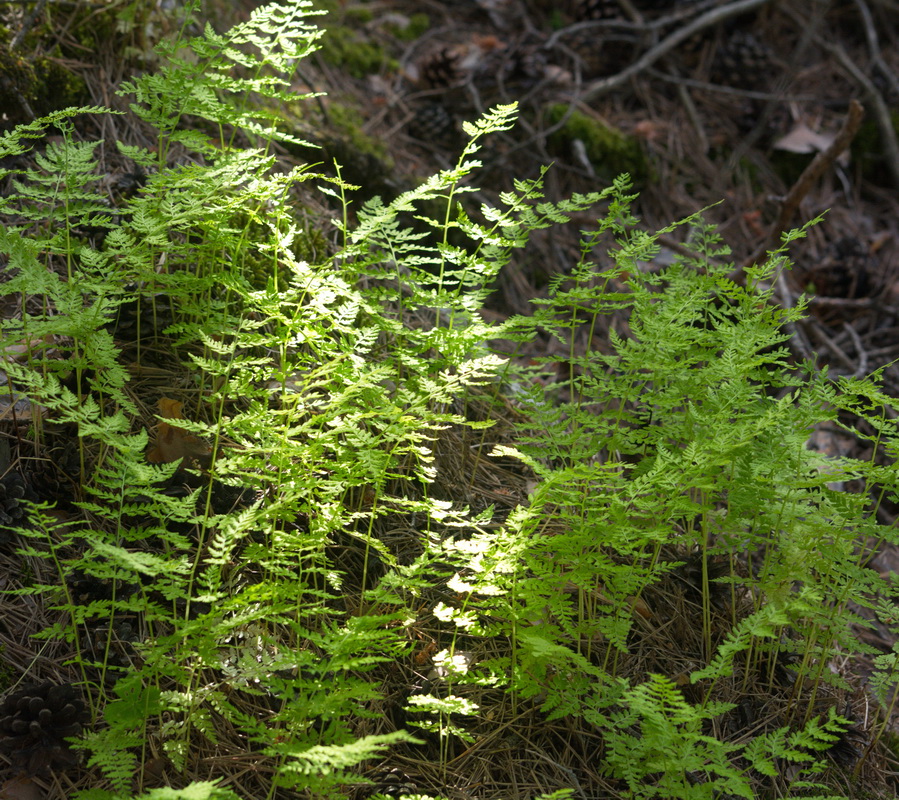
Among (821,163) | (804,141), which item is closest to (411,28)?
(804,141)

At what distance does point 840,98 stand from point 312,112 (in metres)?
3.93

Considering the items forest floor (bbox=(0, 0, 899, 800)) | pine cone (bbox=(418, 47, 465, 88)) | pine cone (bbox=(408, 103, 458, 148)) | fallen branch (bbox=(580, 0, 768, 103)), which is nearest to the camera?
forest floor (bbox=(0, 0, 899, 800))

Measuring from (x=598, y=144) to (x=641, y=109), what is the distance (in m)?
0.79

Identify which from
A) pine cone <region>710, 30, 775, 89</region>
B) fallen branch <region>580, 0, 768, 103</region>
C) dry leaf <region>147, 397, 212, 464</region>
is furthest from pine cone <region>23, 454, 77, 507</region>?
pine cone <region>710, 30, 775, 89</region>

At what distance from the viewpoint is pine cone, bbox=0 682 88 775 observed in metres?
1.88

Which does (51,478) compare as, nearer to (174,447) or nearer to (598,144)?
(174,447)

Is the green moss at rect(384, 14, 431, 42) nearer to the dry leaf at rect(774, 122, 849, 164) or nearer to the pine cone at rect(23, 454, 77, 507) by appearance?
the dry leaf at rect(774, 122, 849, 164)

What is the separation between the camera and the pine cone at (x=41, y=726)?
1.88m

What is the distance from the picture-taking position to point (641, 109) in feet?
17.9

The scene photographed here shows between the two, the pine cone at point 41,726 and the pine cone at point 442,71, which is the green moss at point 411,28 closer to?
the pine cone at point 442,71

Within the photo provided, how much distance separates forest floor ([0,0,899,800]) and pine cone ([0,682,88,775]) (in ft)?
6.96

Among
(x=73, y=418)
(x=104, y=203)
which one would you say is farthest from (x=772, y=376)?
(x=104, y=203)

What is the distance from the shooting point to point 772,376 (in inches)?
102

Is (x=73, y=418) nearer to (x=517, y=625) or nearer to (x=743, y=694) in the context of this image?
(x=517, y=625)
